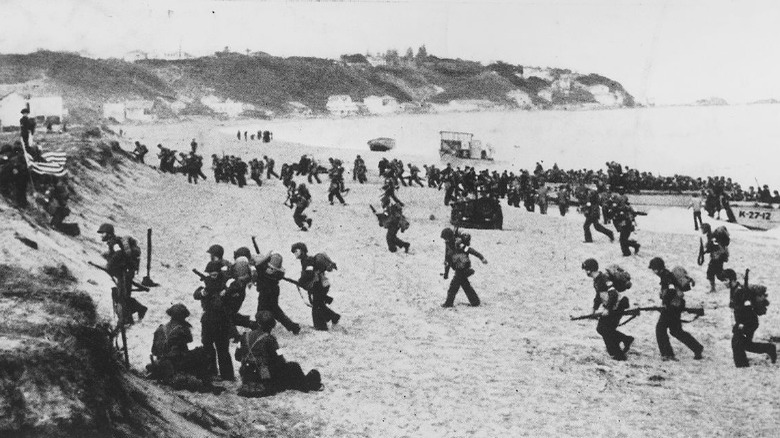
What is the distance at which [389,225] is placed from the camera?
58.1ft

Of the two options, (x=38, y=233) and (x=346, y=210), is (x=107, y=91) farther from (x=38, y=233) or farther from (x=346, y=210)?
(x=38, y=233)

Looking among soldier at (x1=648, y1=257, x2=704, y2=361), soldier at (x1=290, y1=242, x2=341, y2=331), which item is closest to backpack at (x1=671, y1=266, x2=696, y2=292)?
soldier at (x1=648, y1=257, x2=704, y2=361)

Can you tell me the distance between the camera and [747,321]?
9.21 m

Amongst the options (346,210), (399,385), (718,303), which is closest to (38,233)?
(399,385)

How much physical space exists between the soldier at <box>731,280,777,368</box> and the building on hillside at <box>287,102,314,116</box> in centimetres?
16107

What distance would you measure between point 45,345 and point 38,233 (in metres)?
7.93

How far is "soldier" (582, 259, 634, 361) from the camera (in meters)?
9.59

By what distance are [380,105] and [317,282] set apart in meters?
181

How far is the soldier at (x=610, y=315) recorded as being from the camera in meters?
9.59

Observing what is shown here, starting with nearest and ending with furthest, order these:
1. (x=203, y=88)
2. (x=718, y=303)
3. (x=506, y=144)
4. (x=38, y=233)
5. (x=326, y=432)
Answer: (x=326, y=432) < (x=38, y=233) < (x=718, y=303) < (x=506, y=144) < (x=203, y=88)

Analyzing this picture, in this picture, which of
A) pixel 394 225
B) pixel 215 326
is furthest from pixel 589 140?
pixel 215 326

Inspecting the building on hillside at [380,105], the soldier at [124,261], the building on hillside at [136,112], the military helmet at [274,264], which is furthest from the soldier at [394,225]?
the building on hillside at [380,105]

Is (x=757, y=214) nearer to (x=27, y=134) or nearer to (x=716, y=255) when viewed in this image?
(x=716, y=255)

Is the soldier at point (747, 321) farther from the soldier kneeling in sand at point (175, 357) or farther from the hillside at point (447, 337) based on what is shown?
the soldier kneeling in sand at point (175, 357)
